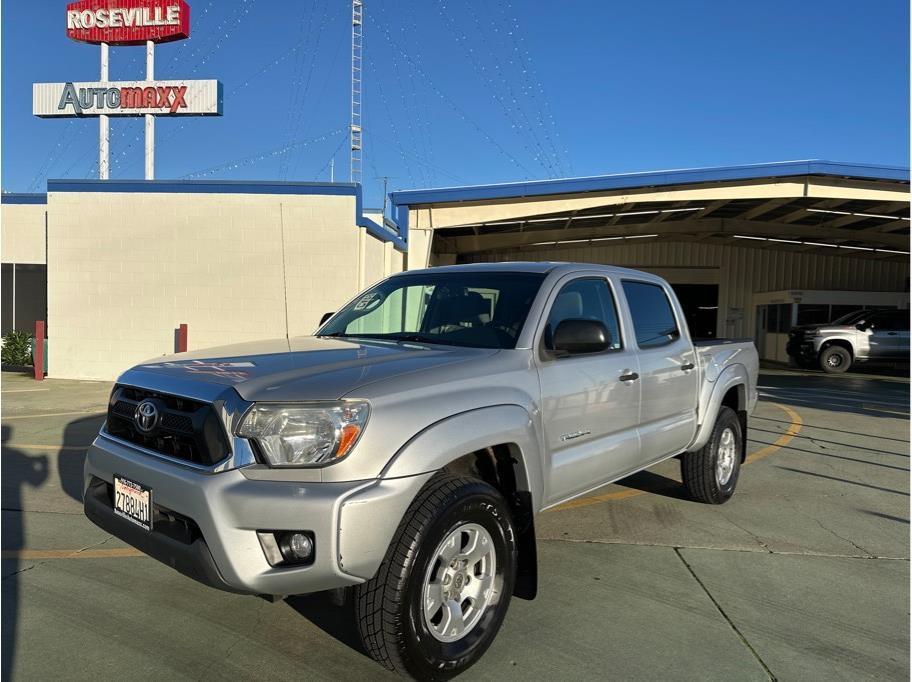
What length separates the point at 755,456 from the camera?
7781 millimetres

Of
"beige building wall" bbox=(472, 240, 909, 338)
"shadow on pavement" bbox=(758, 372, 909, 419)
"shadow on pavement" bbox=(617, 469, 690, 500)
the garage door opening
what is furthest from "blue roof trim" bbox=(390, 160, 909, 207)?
the garage door opening

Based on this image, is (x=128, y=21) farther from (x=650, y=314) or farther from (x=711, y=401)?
(x=711, y=401)

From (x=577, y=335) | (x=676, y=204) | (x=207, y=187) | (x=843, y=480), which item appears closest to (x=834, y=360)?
(x=676, y=204)

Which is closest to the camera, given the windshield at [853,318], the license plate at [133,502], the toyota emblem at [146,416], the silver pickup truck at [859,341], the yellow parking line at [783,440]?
the license plate at [133,502]

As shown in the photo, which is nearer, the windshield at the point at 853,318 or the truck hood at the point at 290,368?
the truck hood at the point at 290,368

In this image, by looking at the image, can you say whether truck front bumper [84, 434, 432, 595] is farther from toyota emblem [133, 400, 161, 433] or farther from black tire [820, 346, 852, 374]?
black tire [820, 346, 852, 374]

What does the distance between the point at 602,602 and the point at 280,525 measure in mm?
2054

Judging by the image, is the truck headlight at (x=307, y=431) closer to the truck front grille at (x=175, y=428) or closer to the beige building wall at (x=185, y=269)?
the truck front grille at (x=175, y=428)

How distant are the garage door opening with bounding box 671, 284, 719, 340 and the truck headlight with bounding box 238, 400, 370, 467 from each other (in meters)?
32.8

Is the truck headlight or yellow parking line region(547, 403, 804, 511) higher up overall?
the truck headlight

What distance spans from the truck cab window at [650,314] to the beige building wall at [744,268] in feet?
83.1

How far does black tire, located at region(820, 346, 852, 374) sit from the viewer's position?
2078 centimetres

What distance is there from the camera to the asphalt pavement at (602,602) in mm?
3107

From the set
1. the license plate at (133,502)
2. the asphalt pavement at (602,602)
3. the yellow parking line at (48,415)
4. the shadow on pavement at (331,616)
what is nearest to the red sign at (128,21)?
the yellow parking line at (48,415)
